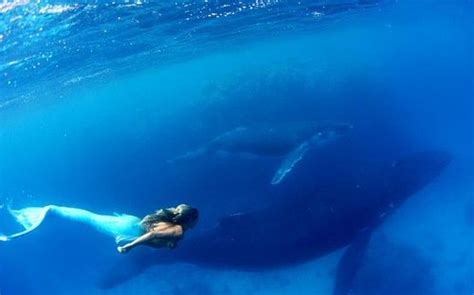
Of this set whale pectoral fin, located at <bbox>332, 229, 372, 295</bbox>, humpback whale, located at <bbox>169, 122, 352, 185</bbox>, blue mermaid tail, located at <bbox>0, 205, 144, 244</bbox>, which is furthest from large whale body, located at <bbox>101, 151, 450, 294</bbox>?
humpback whale, located at <bbox>169, 122, 352, 185</bbox>

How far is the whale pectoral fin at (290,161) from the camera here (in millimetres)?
20939

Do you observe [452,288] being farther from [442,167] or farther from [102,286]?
[102,286]

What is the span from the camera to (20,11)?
48.5 feet

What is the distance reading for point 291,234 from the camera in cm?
1811

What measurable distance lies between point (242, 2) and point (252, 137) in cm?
747

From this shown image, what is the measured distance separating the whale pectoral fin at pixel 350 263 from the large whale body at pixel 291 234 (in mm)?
40

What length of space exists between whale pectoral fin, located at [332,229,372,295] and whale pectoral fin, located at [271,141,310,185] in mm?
4476

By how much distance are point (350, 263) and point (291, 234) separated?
2.83 m

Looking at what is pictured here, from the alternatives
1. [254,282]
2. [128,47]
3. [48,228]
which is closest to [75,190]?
[48,228]

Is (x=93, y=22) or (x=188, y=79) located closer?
(x=93, y=22)

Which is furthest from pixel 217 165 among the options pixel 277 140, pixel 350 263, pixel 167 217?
pixel 167 217

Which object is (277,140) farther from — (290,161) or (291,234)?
(291,234)

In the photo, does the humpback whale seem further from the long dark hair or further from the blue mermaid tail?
the long dark hair

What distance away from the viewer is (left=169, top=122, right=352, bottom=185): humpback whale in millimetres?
23406
